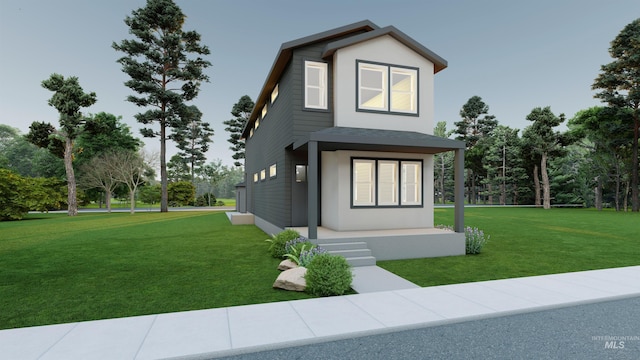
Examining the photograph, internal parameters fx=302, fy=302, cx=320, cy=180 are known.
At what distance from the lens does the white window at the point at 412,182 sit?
1133cm

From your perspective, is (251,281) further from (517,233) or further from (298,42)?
(517,233)

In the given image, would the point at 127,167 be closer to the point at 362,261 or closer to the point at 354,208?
the point at 354,208

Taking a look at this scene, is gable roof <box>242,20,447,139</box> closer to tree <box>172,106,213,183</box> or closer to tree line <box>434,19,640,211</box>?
tree line <box>434,19,640,211</box>

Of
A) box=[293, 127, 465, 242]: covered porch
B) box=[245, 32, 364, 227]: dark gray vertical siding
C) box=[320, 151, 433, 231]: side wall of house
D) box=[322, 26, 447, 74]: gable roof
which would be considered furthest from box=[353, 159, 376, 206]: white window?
box=[322, 26, 447, 74]: gable roof

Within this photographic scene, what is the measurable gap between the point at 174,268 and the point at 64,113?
25.8 metres

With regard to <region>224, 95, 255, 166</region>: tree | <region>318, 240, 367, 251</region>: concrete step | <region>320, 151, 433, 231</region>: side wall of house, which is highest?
<region>224, 95, 255, 166</region>: tree

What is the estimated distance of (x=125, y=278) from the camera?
6.88 metres

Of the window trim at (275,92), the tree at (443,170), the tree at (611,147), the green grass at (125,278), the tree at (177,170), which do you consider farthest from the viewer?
the tree at (443,170)

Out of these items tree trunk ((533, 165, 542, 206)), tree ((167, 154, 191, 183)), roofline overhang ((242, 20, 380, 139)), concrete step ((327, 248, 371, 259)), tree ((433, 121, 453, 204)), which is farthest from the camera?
tree ((433, 121, 453, 204))

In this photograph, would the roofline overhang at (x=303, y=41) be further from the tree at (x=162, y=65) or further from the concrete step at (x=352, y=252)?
the tree at (x=162, y=65)

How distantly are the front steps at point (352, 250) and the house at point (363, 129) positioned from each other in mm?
990

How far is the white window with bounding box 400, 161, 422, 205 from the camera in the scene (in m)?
11.3

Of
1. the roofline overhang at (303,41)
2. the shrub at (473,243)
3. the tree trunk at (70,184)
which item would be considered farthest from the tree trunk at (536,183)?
the tree trunk at (70,184)

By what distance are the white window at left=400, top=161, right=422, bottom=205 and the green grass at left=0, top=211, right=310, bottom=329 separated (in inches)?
221
